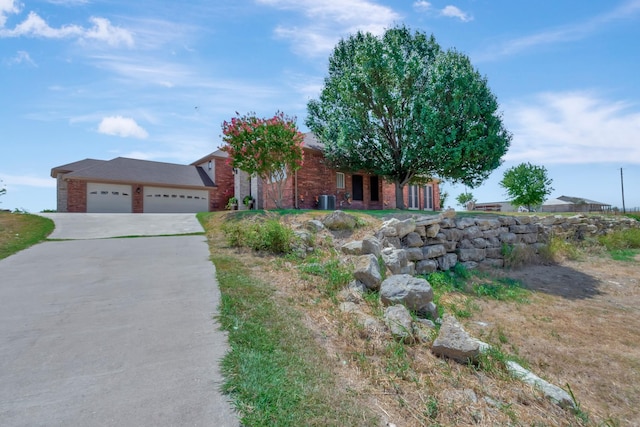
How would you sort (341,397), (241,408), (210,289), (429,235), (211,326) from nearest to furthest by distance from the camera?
1. (241,408)
2. (341,397)
3. (211,326)
4. (210,289)
5. (429,235)

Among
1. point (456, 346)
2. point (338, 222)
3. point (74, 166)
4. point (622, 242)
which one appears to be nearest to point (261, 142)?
point (338, 222)

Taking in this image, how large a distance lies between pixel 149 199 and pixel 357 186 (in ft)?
43.4

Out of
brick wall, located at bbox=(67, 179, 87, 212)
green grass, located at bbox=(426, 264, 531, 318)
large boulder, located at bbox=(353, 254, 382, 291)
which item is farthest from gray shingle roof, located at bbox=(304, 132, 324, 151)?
brick wall, located at bbox=(67, 179, 87, 212)

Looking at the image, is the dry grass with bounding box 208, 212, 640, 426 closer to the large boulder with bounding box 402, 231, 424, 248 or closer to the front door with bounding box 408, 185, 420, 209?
the large boulder with bounding box 402, 231, 424, 248

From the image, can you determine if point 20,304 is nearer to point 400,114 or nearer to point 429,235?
point 429,235

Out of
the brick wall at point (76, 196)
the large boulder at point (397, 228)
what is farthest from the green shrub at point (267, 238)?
the brick wall at point (76, 196)

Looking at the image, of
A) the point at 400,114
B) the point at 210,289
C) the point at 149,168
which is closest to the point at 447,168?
the point at 400,114

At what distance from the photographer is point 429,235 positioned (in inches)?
331

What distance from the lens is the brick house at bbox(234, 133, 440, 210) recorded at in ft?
55.5

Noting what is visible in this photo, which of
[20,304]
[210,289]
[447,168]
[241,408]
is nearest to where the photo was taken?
[241,408]

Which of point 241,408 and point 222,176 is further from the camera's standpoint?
point 222,176

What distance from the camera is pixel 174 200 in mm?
20547

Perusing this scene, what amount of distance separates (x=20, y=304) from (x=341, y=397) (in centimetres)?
413

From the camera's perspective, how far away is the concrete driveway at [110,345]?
2014mm
